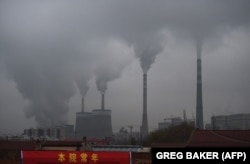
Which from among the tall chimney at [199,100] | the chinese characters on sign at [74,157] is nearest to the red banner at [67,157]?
the chinese characters on sign at [74,157]

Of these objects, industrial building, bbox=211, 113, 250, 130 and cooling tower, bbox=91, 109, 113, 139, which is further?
industrial building, bbox=211, 113, 250, 130

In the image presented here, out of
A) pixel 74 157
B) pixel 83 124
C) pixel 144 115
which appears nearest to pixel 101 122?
pixel 83 124

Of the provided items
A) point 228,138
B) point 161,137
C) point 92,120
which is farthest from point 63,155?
point 92,120

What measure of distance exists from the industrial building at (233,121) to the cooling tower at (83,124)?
91.7ft

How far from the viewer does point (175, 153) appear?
5707mm

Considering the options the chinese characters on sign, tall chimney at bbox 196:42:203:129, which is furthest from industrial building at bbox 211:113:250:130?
the chinese characters on sign

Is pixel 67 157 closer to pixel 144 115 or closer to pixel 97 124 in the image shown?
pixel 144 115

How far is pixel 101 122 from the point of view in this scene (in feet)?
275

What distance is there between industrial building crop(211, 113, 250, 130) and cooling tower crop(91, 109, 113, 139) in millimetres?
23409

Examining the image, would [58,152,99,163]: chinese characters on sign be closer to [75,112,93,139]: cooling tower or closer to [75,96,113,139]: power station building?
[75,96,113,139]: power station building

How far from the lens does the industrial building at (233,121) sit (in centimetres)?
8400

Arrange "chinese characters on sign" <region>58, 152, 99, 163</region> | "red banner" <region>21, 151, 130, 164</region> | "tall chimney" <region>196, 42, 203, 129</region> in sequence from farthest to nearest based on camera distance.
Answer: "tall chimney" <region>196, 42, 203, 129</region> < "chinese characters on sign" <region>58, 152, 99, 163</region> < "red banner" <region>21, 151, 130, 164</region>

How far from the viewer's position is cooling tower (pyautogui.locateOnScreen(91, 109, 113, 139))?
8338 cm

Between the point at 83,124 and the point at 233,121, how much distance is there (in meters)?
35.1
